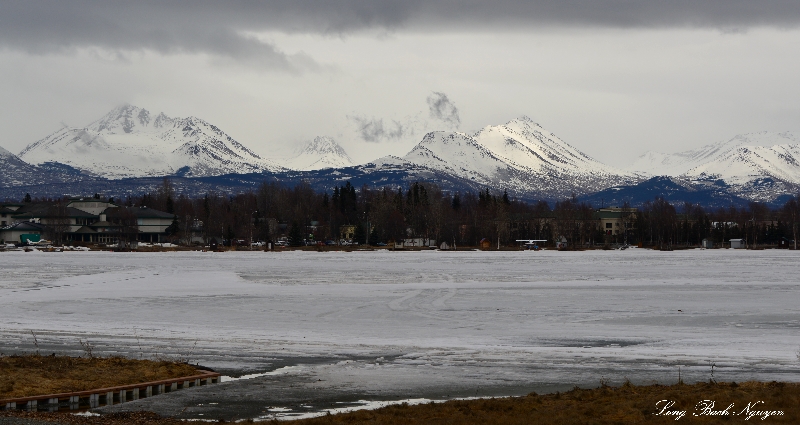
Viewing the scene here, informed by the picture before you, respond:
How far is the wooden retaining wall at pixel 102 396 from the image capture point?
59.2ft

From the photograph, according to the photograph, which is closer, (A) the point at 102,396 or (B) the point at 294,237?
(A) the point at 102,396

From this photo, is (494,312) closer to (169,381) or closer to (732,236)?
(169,381)

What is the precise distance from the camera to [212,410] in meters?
17.8

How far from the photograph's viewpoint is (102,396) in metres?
18.9

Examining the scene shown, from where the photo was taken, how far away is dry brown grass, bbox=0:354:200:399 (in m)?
19.0

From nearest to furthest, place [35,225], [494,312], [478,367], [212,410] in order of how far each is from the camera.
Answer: [212,410], [478,367], [494,312], [35,225]

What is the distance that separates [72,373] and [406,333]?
37.2ft

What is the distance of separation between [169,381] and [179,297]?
22.5 metres

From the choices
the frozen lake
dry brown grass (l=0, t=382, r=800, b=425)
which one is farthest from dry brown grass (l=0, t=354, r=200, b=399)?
dry brown grass (l=0, t=382, r=800, b=425)

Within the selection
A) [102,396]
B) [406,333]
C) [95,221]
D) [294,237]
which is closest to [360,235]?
[294,237]

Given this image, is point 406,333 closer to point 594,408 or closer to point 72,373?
point 72,373

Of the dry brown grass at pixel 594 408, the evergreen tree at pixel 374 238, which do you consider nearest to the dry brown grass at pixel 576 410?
the dry brown grass at pixel 594 408

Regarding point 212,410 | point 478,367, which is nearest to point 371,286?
point 478,367

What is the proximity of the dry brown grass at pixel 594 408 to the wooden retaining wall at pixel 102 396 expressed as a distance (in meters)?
4.90
